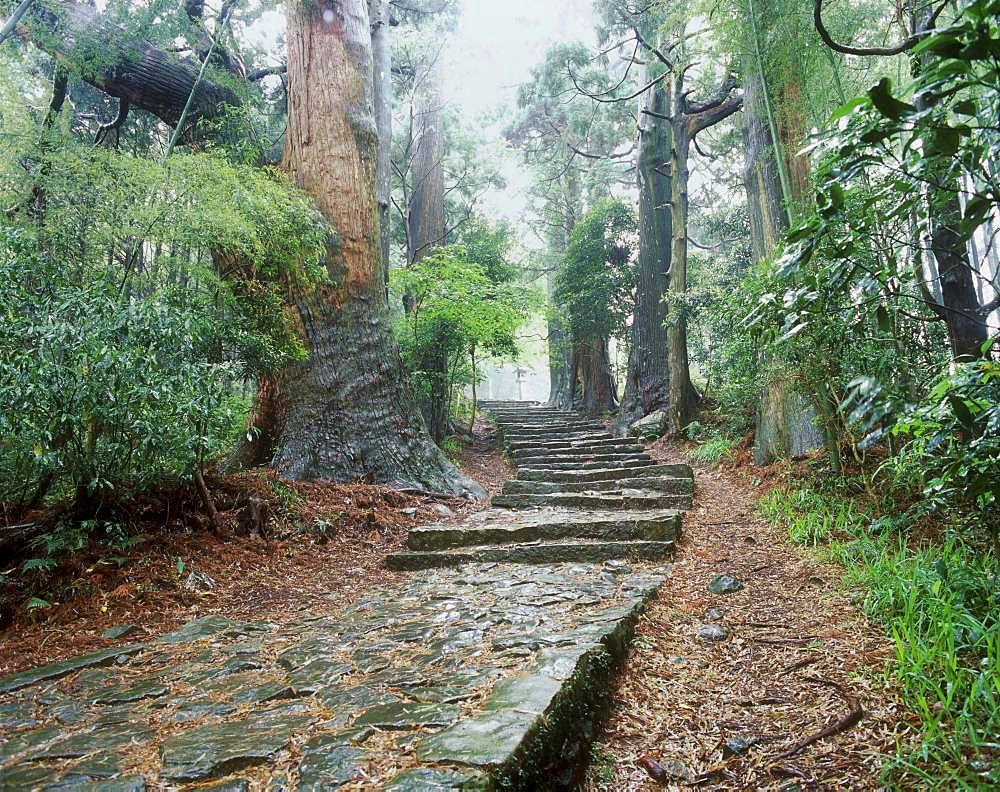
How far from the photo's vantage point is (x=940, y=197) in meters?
1.89

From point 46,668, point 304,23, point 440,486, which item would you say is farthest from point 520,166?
point 46,668

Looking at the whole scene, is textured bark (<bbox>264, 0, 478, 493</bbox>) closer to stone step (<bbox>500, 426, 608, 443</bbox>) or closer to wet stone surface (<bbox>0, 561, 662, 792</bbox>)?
wet stone surface (<bbox>0, 561, 662, 792</bbox>)

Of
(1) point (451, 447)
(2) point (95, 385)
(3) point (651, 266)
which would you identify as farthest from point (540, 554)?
(3) point (651, 266)

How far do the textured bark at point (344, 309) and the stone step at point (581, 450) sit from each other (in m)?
2.64

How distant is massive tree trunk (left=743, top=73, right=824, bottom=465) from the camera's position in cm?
622

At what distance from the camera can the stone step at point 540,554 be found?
413 cm

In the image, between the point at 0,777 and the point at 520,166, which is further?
the point at 520,166

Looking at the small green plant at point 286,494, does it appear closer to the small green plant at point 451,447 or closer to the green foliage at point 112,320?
the green foliage at point 112,320

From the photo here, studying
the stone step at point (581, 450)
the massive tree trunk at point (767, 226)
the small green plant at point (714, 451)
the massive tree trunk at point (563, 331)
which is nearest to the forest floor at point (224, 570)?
the stone step at point (581, 450)

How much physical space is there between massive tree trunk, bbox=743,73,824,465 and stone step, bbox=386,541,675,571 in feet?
9.12

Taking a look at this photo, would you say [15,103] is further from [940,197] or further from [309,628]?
[940,197]

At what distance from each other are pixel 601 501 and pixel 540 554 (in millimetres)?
1418

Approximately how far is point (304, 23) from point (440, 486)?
17.0 feet

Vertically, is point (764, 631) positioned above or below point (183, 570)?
below
